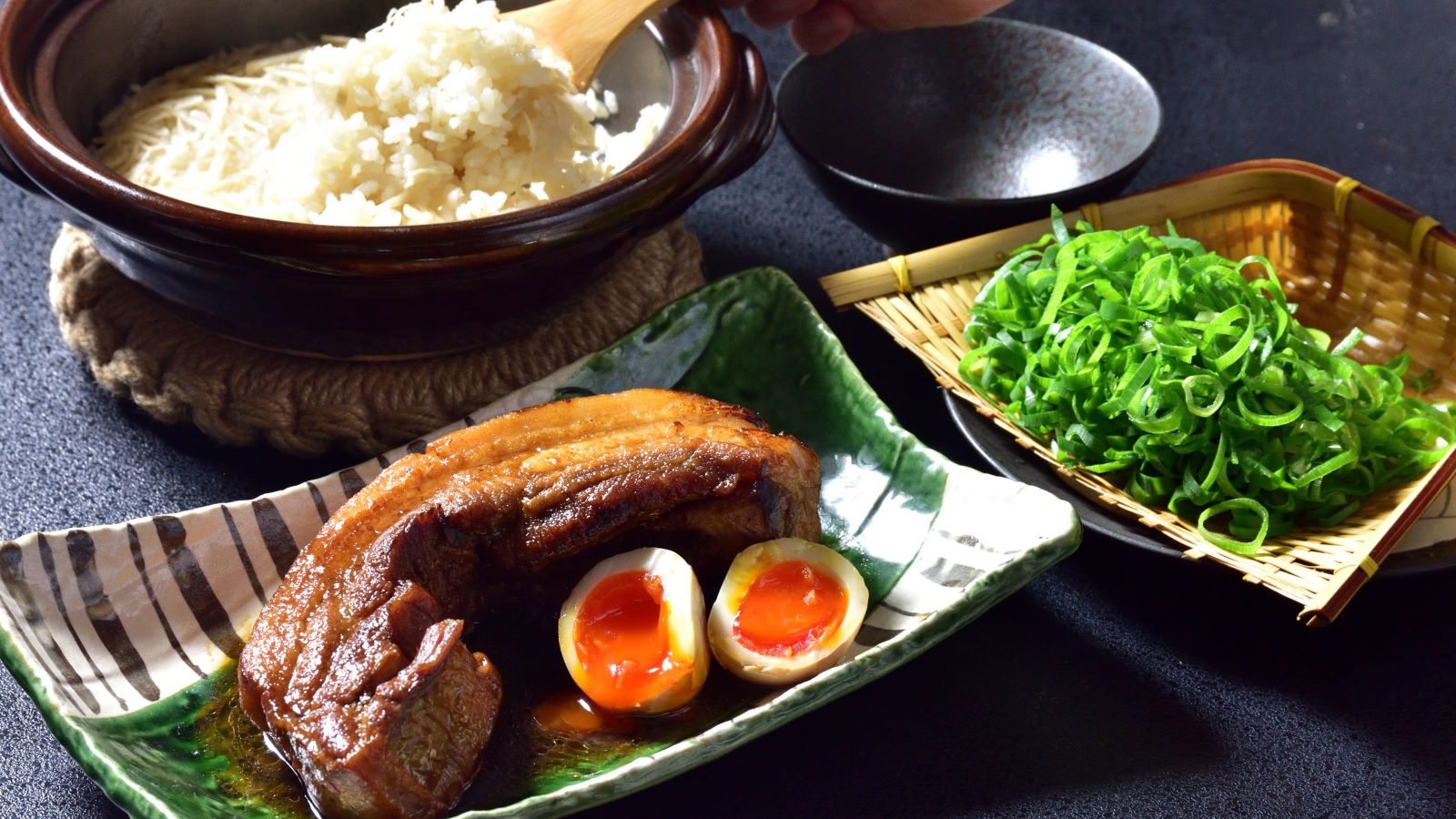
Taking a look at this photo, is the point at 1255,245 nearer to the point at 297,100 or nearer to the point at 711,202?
the point at 711,202

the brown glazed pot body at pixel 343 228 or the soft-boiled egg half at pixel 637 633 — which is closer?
the soft-boiled egg half at pixel 637 633

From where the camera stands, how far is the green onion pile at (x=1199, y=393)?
7.43ft

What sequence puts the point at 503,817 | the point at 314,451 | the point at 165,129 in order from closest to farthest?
1. the point at 503,817
2. the point at 314,451
3. the point at 165,129

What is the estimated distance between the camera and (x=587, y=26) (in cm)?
282

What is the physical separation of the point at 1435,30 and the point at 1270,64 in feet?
2.20

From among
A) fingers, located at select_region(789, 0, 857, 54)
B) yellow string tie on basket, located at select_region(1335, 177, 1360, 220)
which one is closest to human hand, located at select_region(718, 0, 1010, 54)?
fingers, located at select_region(789, 0, 857, 54)

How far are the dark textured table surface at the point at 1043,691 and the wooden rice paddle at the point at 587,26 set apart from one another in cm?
A: 81

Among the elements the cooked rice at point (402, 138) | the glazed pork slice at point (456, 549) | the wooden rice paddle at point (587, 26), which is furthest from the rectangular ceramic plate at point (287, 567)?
the wooden rice paddle at point (587, 26)

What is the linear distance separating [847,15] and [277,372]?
5.41ft

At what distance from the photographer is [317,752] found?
5.45ft

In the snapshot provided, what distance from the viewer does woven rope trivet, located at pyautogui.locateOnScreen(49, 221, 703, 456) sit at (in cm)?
246

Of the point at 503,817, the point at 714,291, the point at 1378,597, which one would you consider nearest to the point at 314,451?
the point at 714,291

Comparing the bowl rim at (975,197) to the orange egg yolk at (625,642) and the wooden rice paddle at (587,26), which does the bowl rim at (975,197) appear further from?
the orange egg yolk at (625,642)

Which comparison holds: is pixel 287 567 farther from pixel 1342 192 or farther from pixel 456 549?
pixel 1342 192
